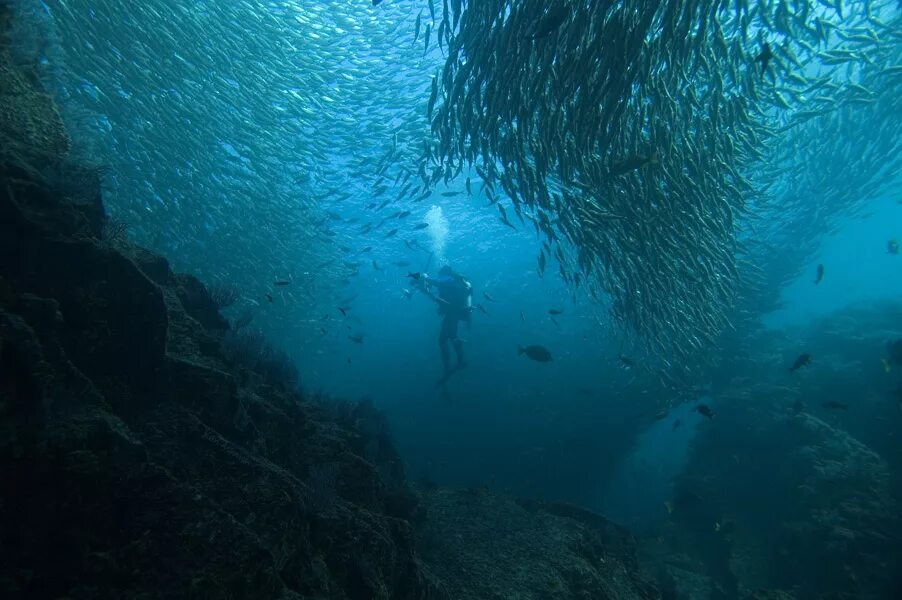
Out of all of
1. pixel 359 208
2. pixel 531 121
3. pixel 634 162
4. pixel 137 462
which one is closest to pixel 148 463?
pixel 137 462

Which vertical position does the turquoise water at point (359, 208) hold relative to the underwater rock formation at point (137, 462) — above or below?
above

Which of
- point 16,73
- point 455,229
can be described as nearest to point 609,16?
point 16,73

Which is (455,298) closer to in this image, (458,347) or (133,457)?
(458,347)

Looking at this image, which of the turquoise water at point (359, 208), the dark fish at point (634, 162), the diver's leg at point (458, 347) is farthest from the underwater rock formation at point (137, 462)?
the diver's leg at point (458, 347)

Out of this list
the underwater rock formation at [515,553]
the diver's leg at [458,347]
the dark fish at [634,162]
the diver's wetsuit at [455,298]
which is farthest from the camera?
the diver's wetsuit at [455,298]

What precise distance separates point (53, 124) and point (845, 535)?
16.9 metres

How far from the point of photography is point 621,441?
18.5 meters

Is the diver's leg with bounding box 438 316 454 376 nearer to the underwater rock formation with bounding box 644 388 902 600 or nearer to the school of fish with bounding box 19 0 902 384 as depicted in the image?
the school of fish with bounding box 19 0 902 384

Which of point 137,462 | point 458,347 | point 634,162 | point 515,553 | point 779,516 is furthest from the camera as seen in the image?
point 458,347

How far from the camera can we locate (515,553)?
6148mm

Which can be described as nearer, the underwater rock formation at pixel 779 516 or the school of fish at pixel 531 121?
the school of fish at pixel 531 121

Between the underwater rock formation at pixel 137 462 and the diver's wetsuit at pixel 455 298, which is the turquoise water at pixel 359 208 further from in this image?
the underwater rock formation at pixel 137 462

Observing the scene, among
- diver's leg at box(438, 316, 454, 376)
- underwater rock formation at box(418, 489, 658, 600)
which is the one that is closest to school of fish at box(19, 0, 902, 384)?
diver's leg at box(438, 316, 454, 376)

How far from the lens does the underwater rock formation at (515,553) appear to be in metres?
5.24
